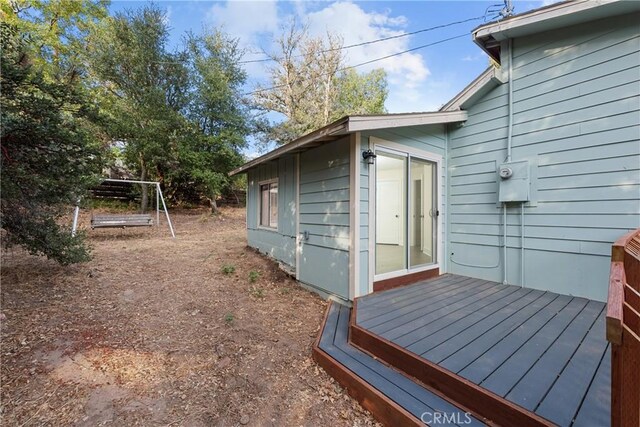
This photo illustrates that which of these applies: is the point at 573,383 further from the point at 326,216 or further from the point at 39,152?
the point at 39,152

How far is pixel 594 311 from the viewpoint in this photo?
9.72 feet

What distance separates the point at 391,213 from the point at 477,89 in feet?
9.76

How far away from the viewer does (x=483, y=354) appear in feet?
6.96

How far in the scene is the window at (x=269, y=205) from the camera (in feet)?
19.7

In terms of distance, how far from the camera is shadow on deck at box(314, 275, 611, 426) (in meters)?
1.66

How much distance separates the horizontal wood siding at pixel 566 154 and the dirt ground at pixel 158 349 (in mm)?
2938

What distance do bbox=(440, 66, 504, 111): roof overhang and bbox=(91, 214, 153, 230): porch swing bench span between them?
7812mm

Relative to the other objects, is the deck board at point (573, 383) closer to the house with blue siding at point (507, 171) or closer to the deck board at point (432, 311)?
the deck board at point (432, 311)

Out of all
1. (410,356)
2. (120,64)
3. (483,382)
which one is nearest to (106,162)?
(410,356)

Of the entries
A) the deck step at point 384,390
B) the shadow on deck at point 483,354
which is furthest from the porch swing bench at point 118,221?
the deck step at point 384,390

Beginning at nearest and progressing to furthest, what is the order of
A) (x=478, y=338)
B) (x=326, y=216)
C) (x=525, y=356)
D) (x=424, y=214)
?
1. (x=525, y=356)
2. (x=478, y=338)
3. (x=326, y=216)
4. (x=424, y=214)

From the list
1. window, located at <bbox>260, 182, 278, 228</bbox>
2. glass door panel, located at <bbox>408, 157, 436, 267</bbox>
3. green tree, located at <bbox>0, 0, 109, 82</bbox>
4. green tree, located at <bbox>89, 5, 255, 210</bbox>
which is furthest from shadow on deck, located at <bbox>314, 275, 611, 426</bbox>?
green tree, located at <bbox>0, 0, 109, 82</bbox>

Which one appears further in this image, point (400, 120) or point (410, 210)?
point (410, 210)

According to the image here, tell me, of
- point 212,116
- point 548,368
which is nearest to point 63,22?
point 212,116
